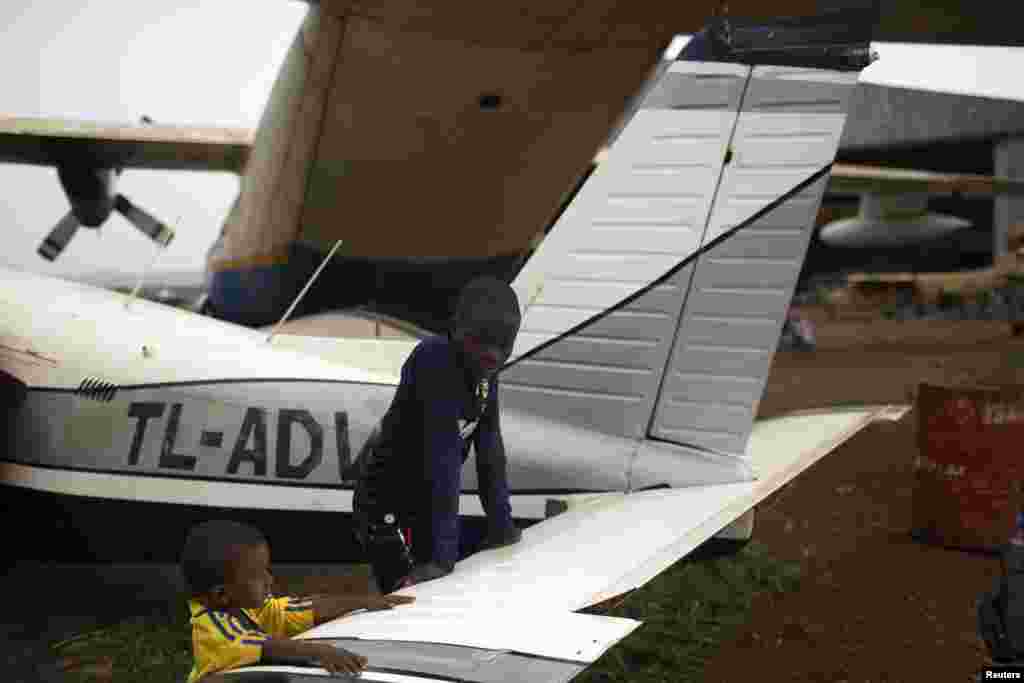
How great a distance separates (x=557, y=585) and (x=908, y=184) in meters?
18.7

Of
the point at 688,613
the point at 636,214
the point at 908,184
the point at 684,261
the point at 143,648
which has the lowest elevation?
the point at 143,648

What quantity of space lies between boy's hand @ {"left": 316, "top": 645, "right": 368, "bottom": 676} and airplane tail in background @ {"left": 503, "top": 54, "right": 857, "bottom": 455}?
2053 millimetres

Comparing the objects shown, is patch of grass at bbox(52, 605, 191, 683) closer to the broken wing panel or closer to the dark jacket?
the dark jacket

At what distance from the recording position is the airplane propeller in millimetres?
14719

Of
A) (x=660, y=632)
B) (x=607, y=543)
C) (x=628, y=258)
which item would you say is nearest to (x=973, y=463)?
(x=660, y=632)

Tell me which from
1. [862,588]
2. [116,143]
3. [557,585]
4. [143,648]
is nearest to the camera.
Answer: [557,585]

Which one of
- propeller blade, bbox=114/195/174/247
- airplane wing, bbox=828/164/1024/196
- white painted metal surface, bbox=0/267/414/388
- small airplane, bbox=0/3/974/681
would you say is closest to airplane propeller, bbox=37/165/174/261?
propeller blade, bbox=114/195/174/247

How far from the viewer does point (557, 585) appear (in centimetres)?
297

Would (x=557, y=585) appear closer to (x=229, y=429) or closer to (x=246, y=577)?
(x=246, y=577)

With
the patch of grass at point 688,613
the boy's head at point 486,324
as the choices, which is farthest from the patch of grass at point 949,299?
the boy's head at point 486,324

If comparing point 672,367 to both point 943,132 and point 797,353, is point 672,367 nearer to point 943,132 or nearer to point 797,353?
point 797,353

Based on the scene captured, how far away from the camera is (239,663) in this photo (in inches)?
101

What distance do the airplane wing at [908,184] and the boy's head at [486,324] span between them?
16424mm

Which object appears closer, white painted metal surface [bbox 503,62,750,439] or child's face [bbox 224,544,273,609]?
child's face [bbox 224,544,273,609]
